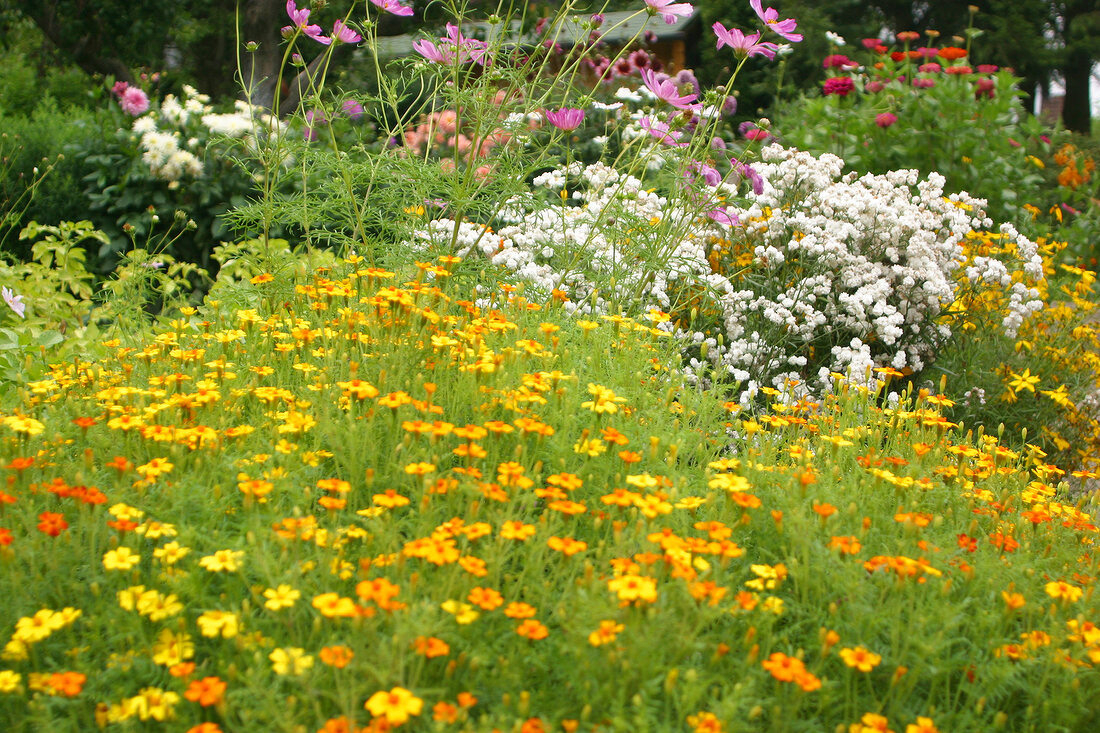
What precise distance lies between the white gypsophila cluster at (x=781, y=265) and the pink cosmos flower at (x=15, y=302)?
185 centimetres

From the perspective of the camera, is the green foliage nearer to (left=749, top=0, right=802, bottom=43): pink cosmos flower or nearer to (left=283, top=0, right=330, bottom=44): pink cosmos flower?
(left=283, top=0, right=330, bottom=44): pink cosmos flower

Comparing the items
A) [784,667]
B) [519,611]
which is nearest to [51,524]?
[519,611]

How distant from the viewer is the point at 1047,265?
6.08 m

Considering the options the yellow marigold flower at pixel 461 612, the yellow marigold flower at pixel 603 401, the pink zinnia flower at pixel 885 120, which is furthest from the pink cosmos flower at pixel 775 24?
the pink zinnia flower at pixel 885 120

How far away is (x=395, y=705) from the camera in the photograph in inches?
57.3

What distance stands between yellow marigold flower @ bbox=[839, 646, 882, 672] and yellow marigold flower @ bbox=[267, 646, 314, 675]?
984 millimetres

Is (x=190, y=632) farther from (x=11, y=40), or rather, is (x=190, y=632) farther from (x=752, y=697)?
(x=11, y=40)

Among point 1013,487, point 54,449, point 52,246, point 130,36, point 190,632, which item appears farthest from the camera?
point 130,36

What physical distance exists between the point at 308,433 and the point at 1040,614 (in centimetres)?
192

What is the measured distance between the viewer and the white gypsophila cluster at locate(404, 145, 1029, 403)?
13.4 ft

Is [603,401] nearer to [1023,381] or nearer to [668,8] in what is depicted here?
[668,8]

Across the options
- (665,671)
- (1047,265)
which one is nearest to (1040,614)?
(665,671)

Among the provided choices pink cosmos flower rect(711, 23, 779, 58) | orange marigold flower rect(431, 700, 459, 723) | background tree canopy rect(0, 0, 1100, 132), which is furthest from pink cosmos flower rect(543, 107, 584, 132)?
background tree canopy rect(0, 0, 1100, 132)

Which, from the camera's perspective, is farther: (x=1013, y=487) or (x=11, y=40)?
(x=11, y=40)
